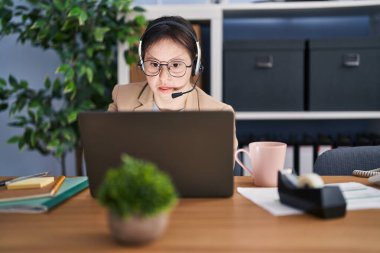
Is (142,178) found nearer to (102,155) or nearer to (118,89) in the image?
(102,155)

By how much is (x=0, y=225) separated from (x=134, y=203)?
284 millimetres

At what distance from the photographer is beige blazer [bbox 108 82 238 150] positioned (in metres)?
1.31

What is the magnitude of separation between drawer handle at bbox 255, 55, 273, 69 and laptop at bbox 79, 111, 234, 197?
4.11ft

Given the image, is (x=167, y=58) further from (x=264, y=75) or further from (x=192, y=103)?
(x=264, y=75)

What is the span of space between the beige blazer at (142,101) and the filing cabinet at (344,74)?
763mm

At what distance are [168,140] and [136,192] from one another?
9.4 inches

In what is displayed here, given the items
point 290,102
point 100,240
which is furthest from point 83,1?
point 100,240

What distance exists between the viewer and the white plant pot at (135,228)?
494mm

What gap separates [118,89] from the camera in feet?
4.42

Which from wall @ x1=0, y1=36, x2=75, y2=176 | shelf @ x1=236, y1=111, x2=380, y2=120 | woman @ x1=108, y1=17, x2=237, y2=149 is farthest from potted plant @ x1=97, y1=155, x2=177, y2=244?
wall @ x1=0, y1=36, x2=75, y2=176

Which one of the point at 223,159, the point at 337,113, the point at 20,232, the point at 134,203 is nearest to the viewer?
the point at 134,203

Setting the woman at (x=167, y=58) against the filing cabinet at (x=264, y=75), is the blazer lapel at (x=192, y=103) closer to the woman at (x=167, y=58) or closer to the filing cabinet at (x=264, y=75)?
the woman at (x=167, y=58)

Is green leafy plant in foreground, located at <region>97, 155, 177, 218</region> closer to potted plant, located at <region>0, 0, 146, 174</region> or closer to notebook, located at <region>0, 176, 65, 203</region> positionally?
notebook, located at <region>0, 176, 65, 203</region>

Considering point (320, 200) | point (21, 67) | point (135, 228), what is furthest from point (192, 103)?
point (21, 67)
